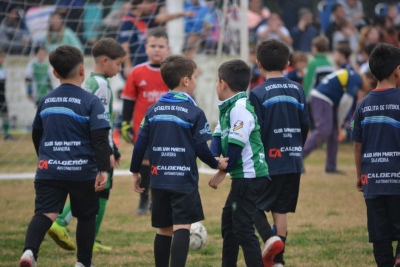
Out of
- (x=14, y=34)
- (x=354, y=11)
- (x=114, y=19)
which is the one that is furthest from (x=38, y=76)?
(x=354, y=11)

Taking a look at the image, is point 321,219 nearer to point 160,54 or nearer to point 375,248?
point 160,54

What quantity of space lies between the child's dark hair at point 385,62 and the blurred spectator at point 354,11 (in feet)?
39.3

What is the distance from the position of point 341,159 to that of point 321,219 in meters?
5.41

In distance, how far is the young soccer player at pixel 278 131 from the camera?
18.2ft

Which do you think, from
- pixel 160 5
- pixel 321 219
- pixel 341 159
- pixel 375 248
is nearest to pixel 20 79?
pixel 160 5

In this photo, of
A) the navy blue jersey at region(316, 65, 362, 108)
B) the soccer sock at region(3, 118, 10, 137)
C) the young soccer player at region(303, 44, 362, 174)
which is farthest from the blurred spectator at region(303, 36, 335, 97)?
the soccer sock at region(3, 118, 10, 137)

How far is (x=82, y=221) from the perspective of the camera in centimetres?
545

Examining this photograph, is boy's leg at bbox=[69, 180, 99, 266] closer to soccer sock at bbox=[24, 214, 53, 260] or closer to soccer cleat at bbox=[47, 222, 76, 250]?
soccer sock at bbox=[24, 214, 53, 260]

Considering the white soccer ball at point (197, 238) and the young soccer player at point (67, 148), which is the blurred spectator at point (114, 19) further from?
the young soccer player at point (67, 148)

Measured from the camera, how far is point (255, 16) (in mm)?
16922

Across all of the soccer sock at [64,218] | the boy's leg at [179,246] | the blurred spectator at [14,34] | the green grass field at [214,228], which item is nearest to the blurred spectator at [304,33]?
the green grass field at [214,228]

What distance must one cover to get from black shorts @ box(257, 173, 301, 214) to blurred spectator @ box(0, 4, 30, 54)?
7963mm

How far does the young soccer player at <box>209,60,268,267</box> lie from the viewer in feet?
16.4

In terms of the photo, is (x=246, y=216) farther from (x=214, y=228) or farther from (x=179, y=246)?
(x=214, y=228)
